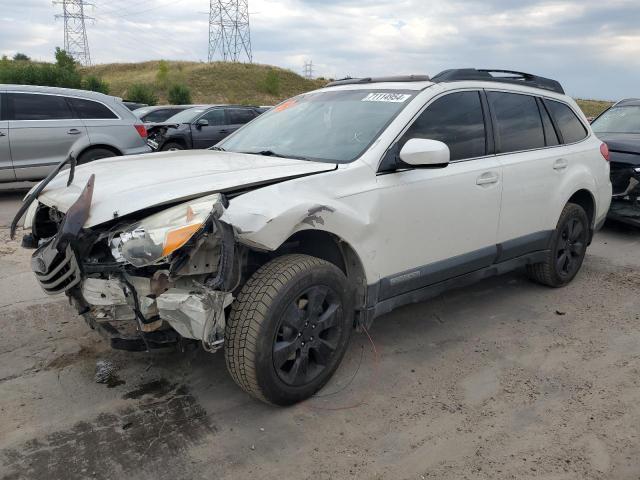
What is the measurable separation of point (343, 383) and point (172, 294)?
1272 millimetres

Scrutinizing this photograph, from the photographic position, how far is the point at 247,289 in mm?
2770

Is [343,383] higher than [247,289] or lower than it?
lower

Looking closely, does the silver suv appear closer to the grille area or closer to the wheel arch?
the grille area

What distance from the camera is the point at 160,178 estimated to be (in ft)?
9.69

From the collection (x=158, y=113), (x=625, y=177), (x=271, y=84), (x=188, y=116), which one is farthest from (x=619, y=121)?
(x=271, y=84)

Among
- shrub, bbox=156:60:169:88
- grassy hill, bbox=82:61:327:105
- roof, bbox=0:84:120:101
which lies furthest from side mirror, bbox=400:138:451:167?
shrub, bbox=156:60:169:88

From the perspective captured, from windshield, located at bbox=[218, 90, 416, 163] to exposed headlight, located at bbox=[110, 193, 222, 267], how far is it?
104 cm

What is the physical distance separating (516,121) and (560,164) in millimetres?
628

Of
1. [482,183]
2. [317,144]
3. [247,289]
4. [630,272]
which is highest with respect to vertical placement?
[317,144]

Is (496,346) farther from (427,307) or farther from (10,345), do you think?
(10,345)

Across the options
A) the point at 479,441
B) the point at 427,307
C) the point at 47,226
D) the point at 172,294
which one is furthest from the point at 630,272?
the point at 47,226

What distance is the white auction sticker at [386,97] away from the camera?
11.8 feet

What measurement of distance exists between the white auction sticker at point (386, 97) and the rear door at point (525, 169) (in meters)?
0.86

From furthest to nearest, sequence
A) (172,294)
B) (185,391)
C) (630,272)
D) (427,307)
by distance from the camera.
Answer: (630,272) → (427,307) → (185,391) → (172,294)
